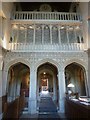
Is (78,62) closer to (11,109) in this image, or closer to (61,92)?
(61,92)

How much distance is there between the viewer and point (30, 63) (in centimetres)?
901

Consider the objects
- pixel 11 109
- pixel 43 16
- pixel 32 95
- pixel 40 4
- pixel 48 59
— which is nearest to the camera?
pixel 11 109

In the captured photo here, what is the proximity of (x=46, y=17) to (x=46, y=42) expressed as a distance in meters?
2.04

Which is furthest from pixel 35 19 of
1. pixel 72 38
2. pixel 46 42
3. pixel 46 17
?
pixel 72 38

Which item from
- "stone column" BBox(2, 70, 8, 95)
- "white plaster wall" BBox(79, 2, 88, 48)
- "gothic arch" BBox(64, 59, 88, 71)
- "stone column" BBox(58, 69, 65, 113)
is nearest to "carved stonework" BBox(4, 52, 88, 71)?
"gothic arch" BBox(64, 59, 88, 71)

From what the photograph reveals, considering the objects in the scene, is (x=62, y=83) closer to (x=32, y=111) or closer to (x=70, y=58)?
(x=70, y=58)

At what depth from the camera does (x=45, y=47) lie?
944cm

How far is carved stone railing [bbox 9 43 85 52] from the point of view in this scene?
30.3ft

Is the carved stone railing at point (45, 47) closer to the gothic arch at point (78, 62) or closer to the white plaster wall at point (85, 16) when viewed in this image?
the white plaster wall at point (85, 16)

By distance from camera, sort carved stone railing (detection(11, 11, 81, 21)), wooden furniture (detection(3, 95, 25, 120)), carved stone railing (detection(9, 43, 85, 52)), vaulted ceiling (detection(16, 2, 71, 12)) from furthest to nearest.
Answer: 1. vaulted ceiling (detection(16, 2, 71, 12))
2. carved stone railing (detection(11, 11, 81, 21))
3. carved stone railing (detection(9, 43, 85, 52))
4. wooden furniture (detection(3, 95, 25, 120))

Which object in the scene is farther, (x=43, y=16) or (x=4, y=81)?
(x=43, y=16)

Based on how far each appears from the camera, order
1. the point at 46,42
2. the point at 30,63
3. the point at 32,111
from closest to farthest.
→ the point at 32,111, the point at 30,63, the point at 46,42

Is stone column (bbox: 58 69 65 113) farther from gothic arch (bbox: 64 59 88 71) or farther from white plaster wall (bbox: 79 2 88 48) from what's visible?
white plaster wall (bbox: 79 2 88 48)

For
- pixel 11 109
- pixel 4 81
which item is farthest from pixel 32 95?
pixel 11 109
